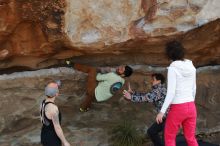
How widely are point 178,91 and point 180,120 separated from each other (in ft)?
1.09

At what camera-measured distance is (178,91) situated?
540cm

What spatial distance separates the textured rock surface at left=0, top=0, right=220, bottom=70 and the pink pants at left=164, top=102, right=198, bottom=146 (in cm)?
123

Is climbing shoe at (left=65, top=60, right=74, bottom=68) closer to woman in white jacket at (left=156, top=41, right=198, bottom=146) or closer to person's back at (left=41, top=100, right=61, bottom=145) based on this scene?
person's back at (left=41, top=100, right=61, bottom=145)

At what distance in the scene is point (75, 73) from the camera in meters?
6.71

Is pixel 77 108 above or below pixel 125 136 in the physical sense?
above

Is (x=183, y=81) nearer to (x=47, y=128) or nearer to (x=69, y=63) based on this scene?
(x=47, y=128)

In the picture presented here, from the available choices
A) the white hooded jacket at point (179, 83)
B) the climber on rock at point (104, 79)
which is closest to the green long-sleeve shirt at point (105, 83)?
the climber on rock at point (104, 79)

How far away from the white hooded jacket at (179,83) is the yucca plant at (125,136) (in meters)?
1.44

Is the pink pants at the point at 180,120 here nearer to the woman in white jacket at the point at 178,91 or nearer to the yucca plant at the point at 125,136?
the woman in white jacket at the point at 178,91

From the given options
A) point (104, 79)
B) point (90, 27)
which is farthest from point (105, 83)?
point (90, 27)

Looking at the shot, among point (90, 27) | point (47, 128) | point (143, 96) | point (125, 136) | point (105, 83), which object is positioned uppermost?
point (90, 27)

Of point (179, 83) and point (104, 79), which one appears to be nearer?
Result: point (179, 83)

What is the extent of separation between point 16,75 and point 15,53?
36 centimetres

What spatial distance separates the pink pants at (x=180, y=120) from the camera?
215 inches
